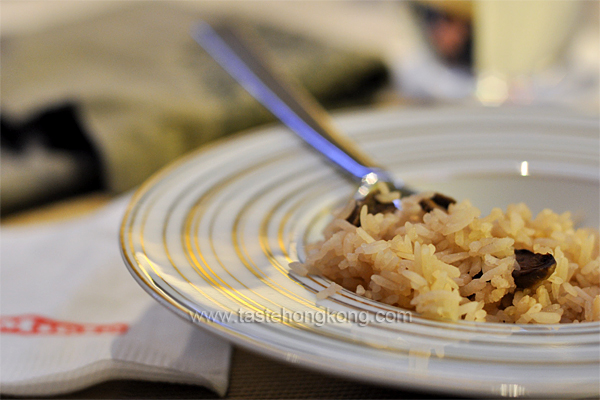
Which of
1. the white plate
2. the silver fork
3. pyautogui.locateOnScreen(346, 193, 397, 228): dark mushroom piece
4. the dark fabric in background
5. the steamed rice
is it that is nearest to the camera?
the white plate

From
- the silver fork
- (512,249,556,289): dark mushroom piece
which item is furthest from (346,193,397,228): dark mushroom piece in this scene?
(512,249,556,289): dark mushroom piece

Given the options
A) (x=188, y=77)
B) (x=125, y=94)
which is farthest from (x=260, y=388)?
(x=188, y=77)

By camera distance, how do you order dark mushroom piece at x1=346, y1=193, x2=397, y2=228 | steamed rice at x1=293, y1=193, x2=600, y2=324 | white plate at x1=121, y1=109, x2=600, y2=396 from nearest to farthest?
white plate at x1=121, y1=109, x2=600, y2=396 < steamed rice at x1=293, y1=193, x2=600, y2=324 < dark mushroom piece at x1=346, y1=193, x2=397, y2=228

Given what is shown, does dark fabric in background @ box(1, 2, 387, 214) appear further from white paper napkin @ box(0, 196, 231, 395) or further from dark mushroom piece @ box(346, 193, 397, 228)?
dark mushroom piece @ box(346, 193, 397, 228)

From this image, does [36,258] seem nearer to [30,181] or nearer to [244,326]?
[30,181]

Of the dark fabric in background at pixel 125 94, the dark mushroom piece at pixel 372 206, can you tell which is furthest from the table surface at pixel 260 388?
the dark fabric in background at pixel 125 94

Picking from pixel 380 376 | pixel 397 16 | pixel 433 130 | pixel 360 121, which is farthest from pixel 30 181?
pixel 397 16

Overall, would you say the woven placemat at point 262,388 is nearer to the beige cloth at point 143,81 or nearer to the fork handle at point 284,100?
the fork handle at point 284,100
